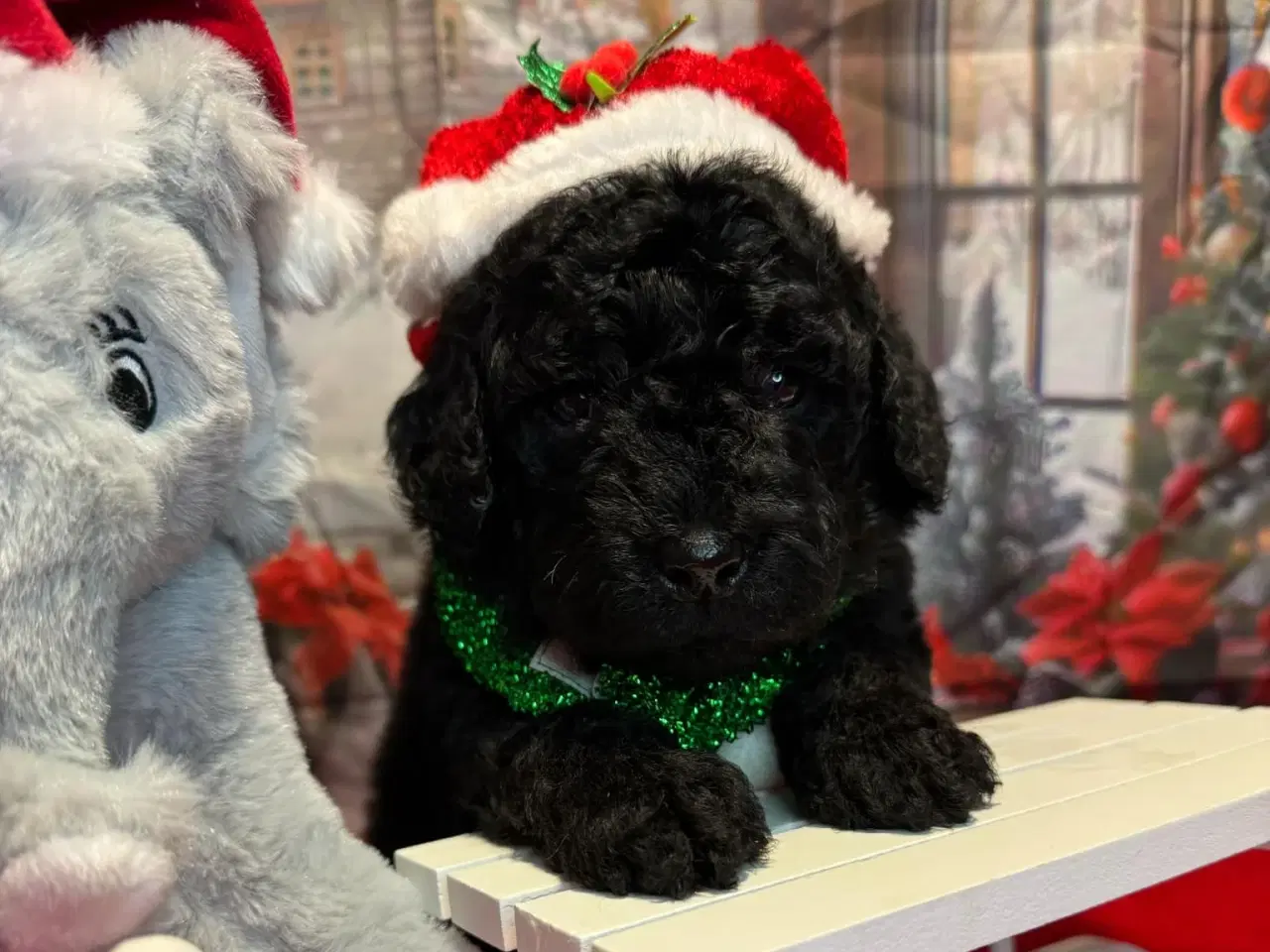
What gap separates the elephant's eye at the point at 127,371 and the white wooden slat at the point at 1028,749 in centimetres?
56

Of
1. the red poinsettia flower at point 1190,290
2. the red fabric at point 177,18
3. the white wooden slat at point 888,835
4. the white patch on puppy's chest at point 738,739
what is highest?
the red fabric at point 177,18

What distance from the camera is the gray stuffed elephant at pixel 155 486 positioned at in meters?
0.94

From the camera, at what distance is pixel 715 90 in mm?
1582

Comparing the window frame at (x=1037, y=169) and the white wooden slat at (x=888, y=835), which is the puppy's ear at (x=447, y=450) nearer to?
the white wooden slat at (x=888, y=835)

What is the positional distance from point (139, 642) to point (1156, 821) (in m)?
1.04

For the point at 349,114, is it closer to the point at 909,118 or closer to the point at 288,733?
the point at 909,118

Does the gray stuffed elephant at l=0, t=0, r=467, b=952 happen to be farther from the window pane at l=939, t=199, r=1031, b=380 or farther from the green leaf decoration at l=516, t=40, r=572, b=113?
the window pane at l=939, t=199, r=1031, b=380

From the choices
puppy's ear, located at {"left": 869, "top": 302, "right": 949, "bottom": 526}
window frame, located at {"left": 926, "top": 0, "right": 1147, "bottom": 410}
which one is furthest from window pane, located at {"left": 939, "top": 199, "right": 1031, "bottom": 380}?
puppy's ear, located at {"left": 869, "top": 302, "right": 949, "bottom": 526}

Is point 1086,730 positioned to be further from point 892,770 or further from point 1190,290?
point 1190,290

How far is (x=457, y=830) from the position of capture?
1.56 meters

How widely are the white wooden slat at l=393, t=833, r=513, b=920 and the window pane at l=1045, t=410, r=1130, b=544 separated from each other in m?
1.40

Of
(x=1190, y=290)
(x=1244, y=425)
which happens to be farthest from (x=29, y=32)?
(x=1244, y=425)

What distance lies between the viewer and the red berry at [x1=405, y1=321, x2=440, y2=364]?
5.32ft

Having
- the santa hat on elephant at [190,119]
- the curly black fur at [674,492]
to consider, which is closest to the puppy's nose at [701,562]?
the curly black fur at [674,492]
